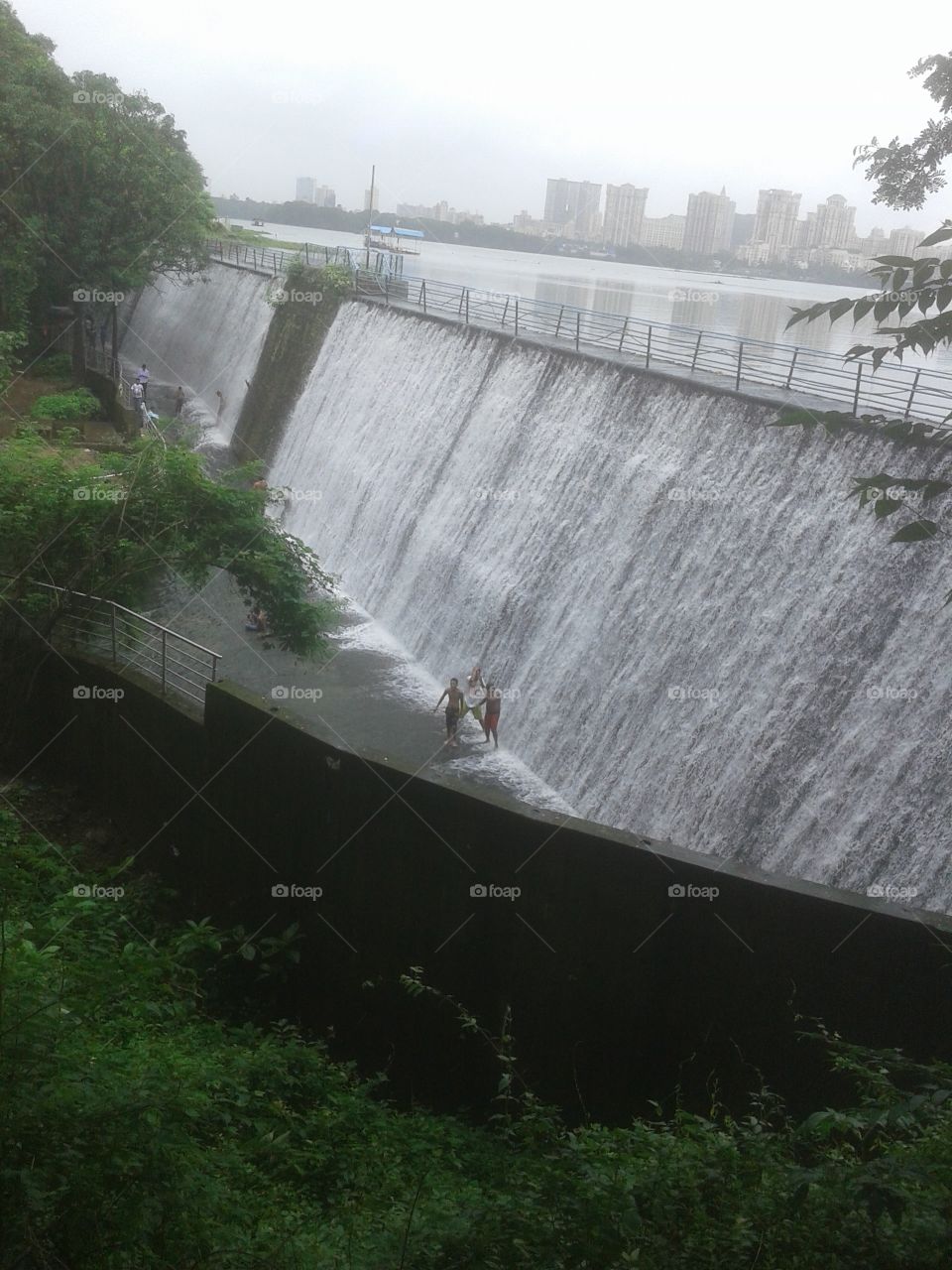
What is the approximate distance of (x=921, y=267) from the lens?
367cm

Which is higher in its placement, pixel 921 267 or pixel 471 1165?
pixel 921 267

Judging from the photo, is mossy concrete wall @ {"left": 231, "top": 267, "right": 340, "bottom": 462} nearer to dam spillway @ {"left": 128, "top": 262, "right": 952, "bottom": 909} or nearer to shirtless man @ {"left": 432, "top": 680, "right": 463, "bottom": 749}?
dam spillway @ {"left": 128, "top": 262, "right": 952, "bottom": 909}

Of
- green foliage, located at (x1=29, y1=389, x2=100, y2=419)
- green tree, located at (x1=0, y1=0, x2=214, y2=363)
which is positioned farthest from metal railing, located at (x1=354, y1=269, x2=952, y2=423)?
green foliage, located at (x1=29, y1=389, x2=100, y2=419)

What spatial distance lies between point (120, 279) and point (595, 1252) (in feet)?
86.9

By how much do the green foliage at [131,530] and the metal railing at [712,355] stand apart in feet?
18.8

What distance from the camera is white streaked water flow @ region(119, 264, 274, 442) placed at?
2984cm

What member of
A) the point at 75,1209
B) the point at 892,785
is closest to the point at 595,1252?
the point at 75,1209

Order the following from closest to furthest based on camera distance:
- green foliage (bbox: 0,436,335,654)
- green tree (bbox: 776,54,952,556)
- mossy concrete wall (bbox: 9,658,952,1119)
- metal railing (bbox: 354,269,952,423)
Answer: green tree (bbox: 776,54,952,556)
mossy concrete wall (bbox: 9,658,952,1119)
green foliage (bbox: 0,436,335,654)
metal railing (bbox: 354,269,952,423)

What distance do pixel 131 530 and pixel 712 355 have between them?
62.0ft

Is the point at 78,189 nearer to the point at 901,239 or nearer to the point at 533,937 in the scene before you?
the point at 901,239

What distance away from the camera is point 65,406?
2519cm

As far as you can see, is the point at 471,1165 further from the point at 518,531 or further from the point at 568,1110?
the point at 518,531

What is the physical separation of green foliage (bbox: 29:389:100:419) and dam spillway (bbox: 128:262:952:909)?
31.8ft

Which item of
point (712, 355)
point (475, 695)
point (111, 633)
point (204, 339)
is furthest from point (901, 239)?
point (204, 339)
